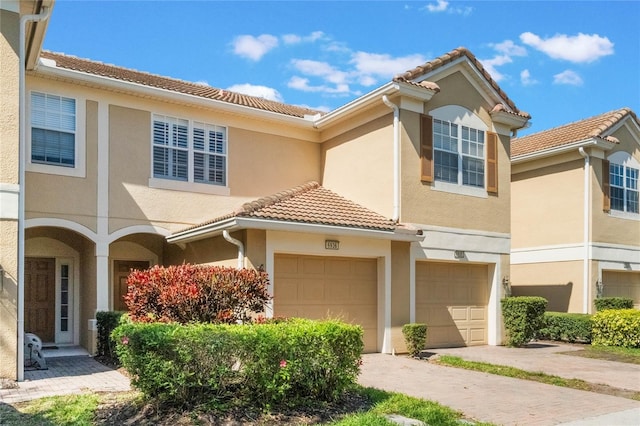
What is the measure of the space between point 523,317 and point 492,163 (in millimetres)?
4419

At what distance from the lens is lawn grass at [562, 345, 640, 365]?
14.2 meters

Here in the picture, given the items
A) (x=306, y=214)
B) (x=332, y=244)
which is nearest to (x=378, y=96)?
(x=306, y=214)

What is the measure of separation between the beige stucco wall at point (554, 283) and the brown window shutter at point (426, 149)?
7561 mm

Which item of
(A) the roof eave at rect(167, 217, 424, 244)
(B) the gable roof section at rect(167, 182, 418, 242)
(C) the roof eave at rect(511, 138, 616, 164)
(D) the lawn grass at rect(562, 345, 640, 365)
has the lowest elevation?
(D) the lawn grass at rect(562, 345, 640, 365)

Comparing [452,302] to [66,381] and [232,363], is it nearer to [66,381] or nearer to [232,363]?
[232,363]

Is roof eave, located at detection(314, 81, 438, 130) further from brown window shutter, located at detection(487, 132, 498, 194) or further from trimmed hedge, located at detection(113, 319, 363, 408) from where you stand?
trimmed hedge, located at detection(113, 319, 363, 408)

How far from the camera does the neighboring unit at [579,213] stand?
18797 mm

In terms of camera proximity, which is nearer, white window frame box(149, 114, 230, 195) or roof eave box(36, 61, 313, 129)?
roof eave box(36, 61, 313, 129)

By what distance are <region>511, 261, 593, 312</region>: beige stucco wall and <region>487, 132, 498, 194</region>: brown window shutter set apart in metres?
5.03

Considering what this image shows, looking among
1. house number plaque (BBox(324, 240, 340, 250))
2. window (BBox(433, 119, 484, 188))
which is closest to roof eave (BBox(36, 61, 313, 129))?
window (BBox(433, 119, 484, 188))

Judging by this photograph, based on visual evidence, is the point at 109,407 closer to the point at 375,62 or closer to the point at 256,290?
the point at 256,290

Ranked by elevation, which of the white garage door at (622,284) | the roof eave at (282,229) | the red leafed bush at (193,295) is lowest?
the white garage door at (622,284)

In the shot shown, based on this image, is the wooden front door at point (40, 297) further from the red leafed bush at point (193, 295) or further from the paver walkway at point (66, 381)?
the red leafed bush at point (193, 295)

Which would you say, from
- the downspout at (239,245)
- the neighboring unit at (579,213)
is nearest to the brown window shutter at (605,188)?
the neighboring unit at (579,213)
